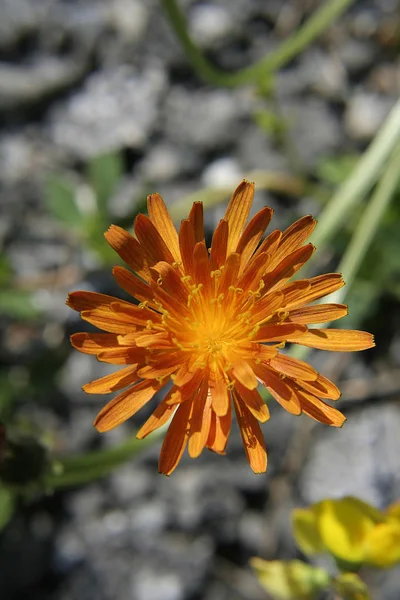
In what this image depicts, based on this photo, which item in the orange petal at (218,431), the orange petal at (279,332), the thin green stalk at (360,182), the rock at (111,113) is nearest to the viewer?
the orange petal at (218,431)

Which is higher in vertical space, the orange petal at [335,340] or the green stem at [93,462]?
the green stem at [93,462]

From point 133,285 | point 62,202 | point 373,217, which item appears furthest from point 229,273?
point 62,202

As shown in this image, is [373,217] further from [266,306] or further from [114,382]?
[114,382]

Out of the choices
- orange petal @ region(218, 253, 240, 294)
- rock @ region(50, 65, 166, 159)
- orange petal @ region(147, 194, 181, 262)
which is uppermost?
rock @ region(50, 65, 166, 159)

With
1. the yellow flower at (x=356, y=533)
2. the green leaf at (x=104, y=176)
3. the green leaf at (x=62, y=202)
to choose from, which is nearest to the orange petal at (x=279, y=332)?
the yellow flower at (x=356, y=533)

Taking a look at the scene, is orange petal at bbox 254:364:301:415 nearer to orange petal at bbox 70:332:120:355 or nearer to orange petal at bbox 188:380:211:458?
orange petal at bbox 188:380:211:458

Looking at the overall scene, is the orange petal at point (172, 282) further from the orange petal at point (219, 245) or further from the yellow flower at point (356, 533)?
the yellow flower at point (356, 533)

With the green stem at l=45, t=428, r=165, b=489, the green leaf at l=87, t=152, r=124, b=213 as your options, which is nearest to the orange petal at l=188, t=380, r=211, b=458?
the green stem at l=45, t=428, r=165, b=489
